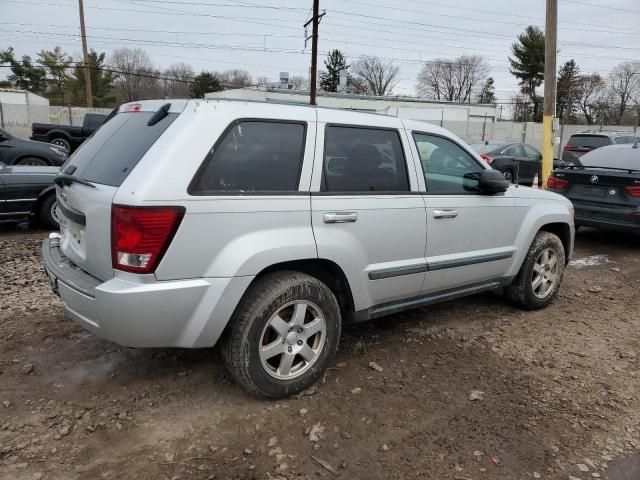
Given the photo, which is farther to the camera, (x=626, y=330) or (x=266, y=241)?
(x=626, y=330)

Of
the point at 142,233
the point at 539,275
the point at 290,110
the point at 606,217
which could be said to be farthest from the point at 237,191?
the point at 606,217

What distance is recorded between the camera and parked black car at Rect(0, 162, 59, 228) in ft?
22.9

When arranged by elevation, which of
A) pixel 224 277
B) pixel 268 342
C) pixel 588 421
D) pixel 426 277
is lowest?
pixel 588 421

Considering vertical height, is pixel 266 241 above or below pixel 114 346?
above

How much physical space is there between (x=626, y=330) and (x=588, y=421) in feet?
5.94

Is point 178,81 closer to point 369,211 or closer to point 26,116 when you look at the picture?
point 26,116

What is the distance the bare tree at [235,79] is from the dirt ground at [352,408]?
1976 inches

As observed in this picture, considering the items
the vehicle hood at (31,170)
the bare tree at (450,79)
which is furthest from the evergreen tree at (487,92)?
the vehicle hood at (31,170)

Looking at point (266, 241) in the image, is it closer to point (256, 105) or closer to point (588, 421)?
point (256, 105)

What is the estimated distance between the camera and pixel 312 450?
8.86 ft

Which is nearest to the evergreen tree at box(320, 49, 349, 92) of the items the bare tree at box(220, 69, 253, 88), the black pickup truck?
the bare tree at box(220, 69, 253, 88)

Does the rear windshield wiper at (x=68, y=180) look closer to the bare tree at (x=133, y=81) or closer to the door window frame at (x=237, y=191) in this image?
the door window frame at (x=237, y=191)

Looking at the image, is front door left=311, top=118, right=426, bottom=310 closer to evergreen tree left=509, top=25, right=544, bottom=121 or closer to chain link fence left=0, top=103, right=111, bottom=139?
chain link fence left=0, top=103, right=111, bottom=139

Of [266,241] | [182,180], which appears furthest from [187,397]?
[182,180]
